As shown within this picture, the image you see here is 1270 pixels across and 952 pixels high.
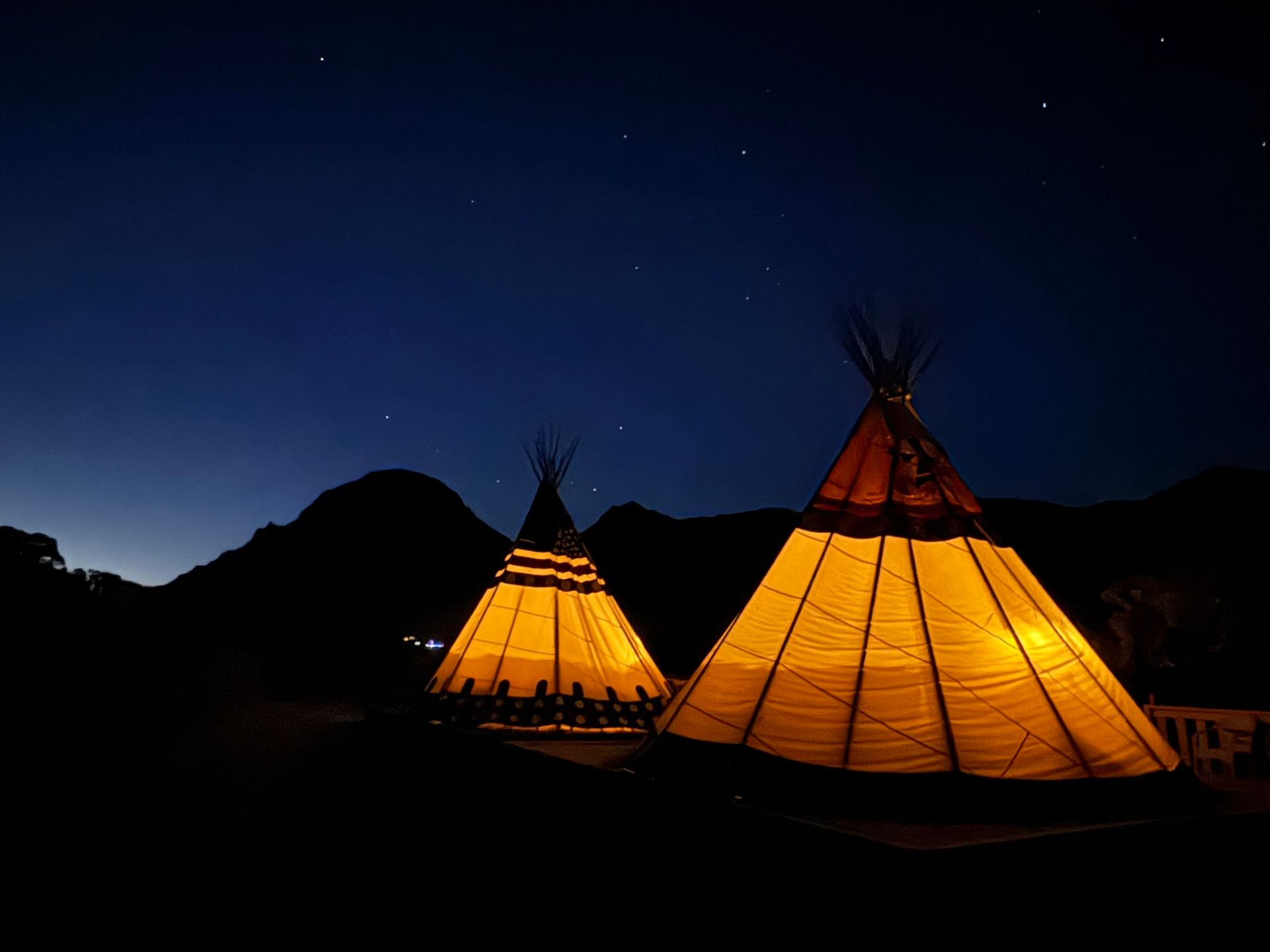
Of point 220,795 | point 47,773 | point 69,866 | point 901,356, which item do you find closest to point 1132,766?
point 901,356

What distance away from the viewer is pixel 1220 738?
175 inches

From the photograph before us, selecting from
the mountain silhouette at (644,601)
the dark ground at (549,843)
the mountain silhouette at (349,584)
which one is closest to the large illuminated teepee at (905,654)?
the dark ground at (549,843)

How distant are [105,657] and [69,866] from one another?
1537 cm

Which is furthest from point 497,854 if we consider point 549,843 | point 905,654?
point 905,654

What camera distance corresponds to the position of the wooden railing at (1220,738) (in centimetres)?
431

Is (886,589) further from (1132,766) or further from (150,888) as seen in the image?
(150,888)

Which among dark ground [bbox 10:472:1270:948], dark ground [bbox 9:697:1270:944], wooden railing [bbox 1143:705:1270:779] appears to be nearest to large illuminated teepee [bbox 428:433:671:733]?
dark ground [bbox 10:472:1270:948]

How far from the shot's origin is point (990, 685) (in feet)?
11.2

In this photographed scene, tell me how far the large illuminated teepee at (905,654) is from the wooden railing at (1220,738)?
1293 mm

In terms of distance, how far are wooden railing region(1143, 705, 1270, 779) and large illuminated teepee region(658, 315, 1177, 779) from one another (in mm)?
1293

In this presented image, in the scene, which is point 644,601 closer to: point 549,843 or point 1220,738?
point 1220,738

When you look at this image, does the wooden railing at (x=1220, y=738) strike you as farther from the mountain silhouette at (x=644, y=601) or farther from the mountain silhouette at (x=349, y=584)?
the mountain silhouette at (x=349, y=584)

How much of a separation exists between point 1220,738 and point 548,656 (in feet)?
16.2

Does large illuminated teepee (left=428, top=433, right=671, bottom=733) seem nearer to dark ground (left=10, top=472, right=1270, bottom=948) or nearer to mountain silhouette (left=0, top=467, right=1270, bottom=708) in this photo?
dark ground (left=10, top=472, right=1270, bottom=948)
